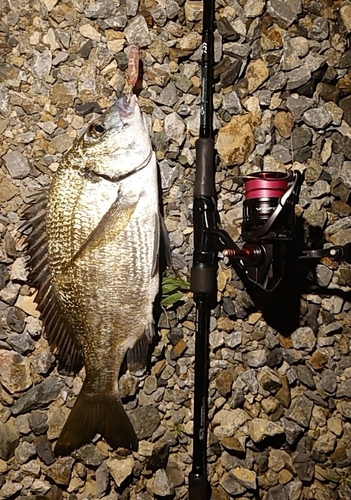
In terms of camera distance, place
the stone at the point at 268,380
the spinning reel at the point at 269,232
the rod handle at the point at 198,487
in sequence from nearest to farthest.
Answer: the spinning reel at the point at 269,232, the rod handle at the point at 198,487, the stone at the point at 268,380

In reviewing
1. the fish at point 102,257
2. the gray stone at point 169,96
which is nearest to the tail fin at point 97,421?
the fish at point 102,257

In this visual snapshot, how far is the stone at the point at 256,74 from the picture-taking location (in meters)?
1.69

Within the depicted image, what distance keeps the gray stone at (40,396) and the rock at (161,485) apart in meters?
0.39

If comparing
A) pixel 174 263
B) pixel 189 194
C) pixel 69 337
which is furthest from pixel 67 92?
pixel 69 337

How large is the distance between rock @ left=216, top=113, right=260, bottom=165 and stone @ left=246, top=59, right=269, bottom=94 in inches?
3.8

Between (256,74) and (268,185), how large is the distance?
0.43 m

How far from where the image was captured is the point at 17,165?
5.42ft

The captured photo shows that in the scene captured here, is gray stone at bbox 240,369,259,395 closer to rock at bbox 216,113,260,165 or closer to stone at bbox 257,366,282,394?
stone at bbox 257,366,282,394

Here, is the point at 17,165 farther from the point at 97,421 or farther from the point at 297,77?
the point at 297,77

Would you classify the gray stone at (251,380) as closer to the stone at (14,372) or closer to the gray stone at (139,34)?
the stone at (14,372)

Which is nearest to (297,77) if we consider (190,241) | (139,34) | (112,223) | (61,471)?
(139,34)

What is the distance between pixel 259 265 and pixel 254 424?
20.5 inches

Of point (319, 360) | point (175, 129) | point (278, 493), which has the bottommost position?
point (278, 493)

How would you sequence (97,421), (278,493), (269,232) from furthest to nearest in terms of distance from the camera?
(278,493), (97,421), (269,232)
